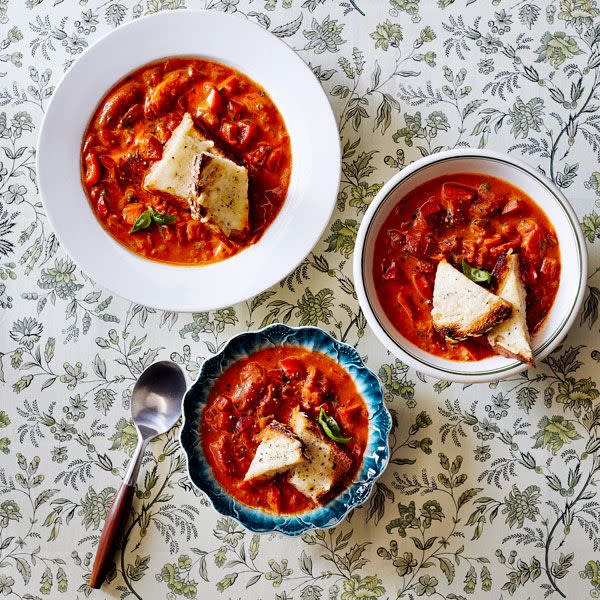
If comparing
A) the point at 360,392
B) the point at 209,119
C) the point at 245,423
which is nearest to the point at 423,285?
the point at 360,392

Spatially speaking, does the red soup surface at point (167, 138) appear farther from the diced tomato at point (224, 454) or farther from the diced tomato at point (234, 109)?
the diced tomato at point (224, 454)

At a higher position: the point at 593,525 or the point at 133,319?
the point at 133,319

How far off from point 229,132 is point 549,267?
5.53 ft

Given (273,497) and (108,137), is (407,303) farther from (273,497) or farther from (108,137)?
(108,137)

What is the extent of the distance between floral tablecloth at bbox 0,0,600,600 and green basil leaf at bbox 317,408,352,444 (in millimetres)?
343

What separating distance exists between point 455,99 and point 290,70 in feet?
2.87

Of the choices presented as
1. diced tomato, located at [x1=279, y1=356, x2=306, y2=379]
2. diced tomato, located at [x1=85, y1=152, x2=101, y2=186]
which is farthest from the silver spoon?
diced tomato, located at [x1=85, y1=152, x2=101, y2=186]

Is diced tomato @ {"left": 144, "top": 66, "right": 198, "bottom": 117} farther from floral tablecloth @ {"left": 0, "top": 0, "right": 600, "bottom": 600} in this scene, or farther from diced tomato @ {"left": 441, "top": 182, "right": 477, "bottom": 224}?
diced tomato @ {"left": 441, "top": 182, "right": 477, "bottom": 224}

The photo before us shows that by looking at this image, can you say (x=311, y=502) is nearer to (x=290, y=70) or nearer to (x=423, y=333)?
(x=423, y=333)

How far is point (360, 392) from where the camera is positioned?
3566 millimetres

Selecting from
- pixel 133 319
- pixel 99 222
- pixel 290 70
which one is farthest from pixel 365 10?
pixel 133 319

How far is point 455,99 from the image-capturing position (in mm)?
3734

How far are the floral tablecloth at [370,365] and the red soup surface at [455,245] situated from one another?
0.98ft

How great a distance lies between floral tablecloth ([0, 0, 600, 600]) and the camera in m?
3.70
